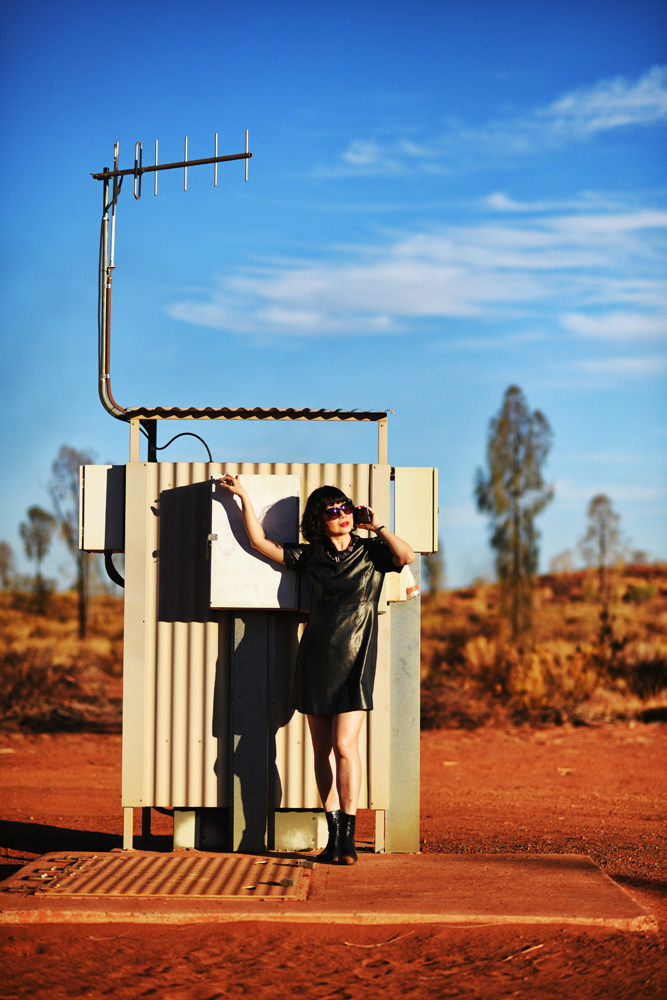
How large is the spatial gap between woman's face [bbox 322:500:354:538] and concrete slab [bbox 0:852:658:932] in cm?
185

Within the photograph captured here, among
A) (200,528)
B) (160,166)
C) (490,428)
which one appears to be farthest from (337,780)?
(490,428)

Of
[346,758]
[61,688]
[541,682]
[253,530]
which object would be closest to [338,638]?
[346,758]

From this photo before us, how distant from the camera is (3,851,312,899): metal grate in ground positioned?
16.5ft

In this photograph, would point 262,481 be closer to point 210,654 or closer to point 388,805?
point 210,654

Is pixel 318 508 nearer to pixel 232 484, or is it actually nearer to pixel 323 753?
pixel 232 484

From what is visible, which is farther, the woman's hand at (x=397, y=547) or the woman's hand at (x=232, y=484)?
the woman's hand at (x=232, y=484)

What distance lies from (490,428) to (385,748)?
76.7 feet

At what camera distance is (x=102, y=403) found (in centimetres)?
642

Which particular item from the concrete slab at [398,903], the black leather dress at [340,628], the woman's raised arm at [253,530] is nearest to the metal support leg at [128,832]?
the concrete slab at [398,903]

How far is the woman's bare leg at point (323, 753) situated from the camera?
18.7ft

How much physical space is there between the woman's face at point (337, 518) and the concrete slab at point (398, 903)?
1853 millimetres

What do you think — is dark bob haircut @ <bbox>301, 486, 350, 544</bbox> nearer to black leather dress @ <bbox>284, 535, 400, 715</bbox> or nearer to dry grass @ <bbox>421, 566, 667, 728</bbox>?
black leather dress @ <bbox>284, 535, 400, 715</bbox>

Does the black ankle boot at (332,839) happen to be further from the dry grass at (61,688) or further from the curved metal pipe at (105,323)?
the dry grass at (61,688)

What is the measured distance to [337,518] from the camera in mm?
5758
